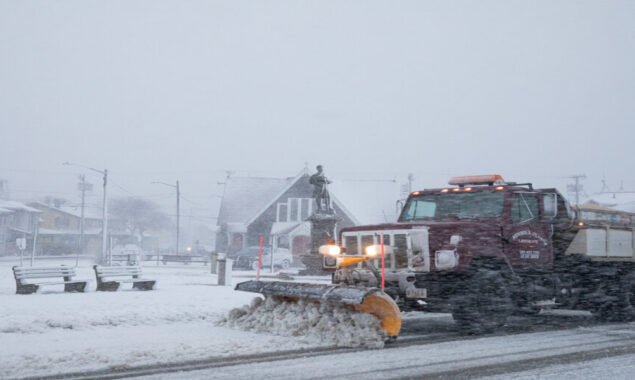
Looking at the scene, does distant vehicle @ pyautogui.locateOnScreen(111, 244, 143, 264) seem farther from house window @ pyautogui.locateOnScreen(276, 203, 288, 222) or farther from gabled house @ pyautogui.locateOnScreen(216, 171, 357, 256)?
house window @ pyautogui.locateOnScreen(276, 203, 288, 222)

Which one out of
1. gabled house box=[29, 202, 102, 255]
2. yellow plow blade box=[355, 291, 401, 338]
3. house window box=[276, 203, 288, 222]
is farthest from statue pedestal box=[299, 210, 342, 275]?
gabled house box=[29, 202, 102, 255]

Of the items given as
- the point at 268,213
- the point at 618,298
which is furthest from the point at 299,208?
the point at 618,298

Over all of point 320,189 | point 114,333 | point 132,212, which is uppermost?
point 132,212

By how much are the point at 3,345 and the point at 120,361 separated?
2.17m

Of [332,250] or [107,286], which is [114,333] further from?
[107,286]

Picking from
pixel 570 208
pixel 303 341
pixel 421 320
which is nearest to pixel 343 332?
pixel 303 341

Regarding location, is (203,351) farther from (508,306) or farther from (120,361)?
(508,306)

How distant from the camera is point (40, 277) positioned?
50.5 ft

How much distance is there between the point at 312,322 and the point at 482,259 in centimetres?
281

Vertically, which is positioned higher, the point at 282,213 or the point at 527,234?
the point at 282,213

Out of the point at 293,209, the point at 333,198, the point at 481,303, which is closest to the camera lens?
the point at 481,303

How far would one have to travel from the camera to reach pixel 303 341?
8.65 m

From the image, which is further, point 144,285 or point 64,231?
point 64,231

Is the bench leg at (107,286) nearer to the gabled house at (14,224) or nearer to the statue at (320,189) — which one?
the statue at (320,189)
